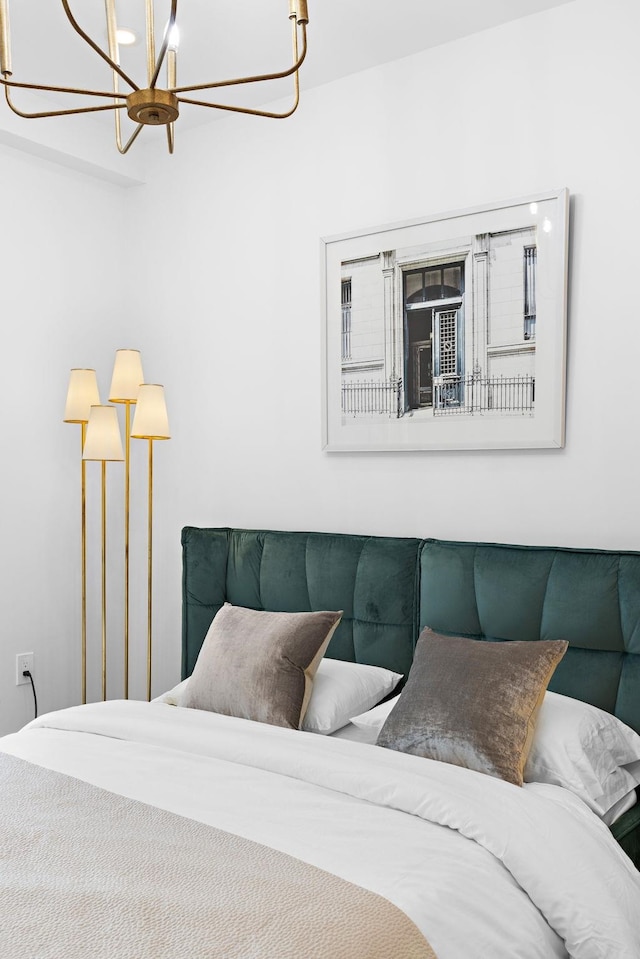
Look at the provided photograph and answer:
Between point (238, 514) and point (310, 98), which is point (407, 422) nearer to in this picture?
point (238, 514)

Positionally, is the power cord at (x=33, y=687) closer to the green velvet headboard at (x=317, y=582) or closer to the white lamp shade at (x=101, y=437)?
the green velvet headboard at (x=317, y=582)

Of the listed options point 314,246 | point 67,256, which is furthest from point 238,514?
point 67,256

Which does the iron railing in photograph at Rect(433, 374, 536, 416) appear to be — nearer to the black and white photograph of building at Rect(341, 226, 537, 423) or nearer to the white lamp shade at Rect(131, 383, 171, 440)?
the black and white photograph of building at Rect(341, 226, 537, 423)

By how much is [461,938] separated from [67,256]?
3.00 m

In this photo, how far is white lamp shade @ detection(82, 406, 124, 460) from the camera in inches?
125

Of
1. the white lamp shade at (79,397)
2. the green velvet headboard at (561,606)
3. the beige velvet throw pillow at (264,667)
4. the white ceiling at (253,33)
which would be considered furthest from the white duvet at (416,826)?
the white ceiling at (253,33)

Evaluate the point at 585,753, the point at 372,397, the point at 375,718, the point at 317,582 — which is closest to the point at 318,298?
the point at 372,397

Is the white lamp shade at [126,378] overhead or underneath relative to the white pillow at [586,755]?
overhead

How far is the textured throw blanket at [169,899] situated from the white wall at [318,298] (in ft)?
4.75

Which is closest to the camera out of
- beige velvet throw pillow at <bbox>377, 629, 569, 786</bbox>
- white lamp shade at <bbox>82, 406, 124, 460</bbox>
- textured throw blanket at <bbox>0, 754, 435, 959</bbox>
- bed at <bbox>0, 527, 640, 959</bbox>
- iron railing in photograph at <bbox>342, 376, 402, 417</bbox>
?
textured throw blanket at <bbox>0, 754, 435, 959</bbox>

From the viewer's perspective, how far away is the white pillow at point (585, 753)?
6.70 ft

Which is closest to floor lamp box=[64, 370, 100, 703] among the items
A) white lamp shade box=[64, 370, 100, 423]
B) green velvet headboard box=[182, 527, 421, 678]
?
white lamp shade box=[64, 370, 100, 423]

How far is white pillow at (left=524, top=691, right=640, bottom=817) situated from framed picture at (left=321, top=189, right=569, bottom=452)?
0.84 metres

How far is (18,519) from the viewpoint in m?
3.36
